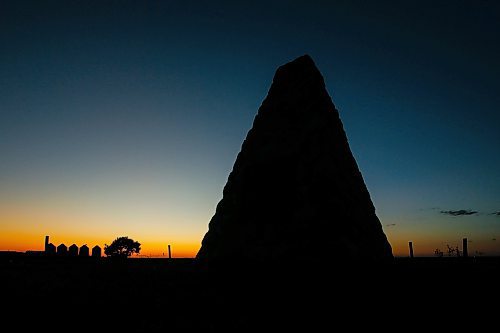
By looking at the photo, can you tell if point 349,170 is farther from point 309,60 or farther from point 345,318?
point 345,318

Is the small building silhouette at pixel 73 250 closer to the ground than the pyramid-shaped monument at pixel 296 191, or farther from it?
closer to the ground

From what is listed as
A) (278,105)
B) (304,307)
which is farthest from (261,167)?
(304,307)

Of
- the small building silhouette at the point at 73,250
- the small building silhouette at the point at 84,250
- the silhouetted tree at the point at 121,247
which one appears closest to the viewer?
the small building silhouette at the point at 73,250

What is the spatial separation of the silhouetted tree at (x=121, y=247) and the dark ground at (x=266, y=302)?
4138cm

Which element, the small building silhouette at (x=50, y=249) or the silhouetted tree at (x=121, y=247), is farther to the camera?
the silhouetted tree at (x=121, y=247)

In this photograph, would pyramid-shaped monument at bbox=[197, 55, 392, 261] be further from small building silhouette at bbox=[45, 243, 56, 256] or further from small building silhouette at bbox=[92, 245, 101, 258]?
small building silhouette at bbox=[92, 245, 101, 258]

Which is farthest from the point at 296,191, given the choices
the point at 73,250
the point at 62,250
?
the point at 73,250

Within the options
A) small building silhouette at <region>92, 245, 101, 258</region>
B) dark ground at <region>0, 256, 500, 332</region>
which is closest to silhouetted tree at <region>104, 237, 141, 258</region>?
small building silhouette at <region>92, 245, 101, 258</region>

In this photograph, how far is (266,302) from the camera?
6547mm

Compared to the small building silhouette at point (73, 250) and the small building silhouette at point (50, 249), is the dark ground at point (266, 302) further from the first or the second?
the small building silhouette at point (73, 250)

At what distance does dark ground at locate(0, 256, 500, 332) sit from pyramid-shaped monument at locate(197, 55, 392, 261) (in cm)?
44

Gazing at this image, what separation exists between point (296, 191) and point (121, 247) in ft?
148

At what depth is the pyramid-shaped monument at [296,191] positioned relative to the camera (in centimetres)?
841

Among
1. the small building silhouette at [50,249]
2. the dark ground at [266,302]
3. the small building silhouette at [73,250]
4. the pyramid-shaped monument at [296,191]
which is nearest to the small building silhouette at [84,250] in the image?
the small building silhouette at [73,250]
